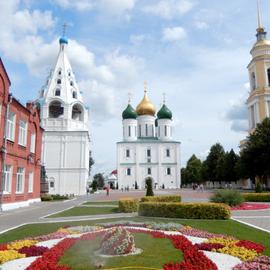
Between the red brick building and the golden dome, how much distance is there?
51.4 metres

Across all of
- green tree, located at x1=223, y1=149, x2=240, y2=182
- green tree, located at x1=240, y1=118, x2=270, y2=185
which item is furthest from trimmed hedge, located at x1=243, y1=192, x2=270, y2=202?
green tree, located at x1=223, y1=149, x2=240, y2=182

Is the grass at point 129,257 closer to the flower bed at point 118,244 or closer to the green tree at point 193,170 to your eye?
the flower bed at point 118,244

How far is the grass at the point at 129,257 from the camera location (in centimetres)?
756

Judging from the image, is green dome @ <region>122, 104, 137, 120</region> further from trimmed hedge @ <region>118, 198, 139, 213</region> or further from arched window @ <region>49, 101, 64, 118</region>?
trimmed hedge @ <region>118, 198, 139, 213</region>

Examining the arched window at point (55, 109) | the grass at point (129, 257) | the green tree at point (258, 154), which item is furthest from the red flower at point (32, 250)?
the arched window at point (55, 109)

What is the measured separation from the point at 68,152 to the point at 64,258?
44399 mm

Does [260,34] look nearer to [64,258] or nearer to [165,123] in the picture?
[165,123]

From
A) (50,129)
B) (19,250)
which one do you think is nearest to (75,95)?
(50,129)

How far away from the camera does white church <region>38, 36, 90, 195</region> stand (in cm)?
5097

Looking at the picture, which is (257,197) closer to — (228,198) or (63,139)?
(228,198)

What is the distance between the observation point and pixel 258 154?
151 feet

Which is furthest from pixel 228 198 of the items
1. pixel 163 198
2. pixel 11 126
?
pixel 11 126

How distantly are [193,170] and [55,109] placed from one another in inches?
2338

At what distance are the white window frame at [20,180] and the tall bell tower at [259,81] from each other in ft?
150
